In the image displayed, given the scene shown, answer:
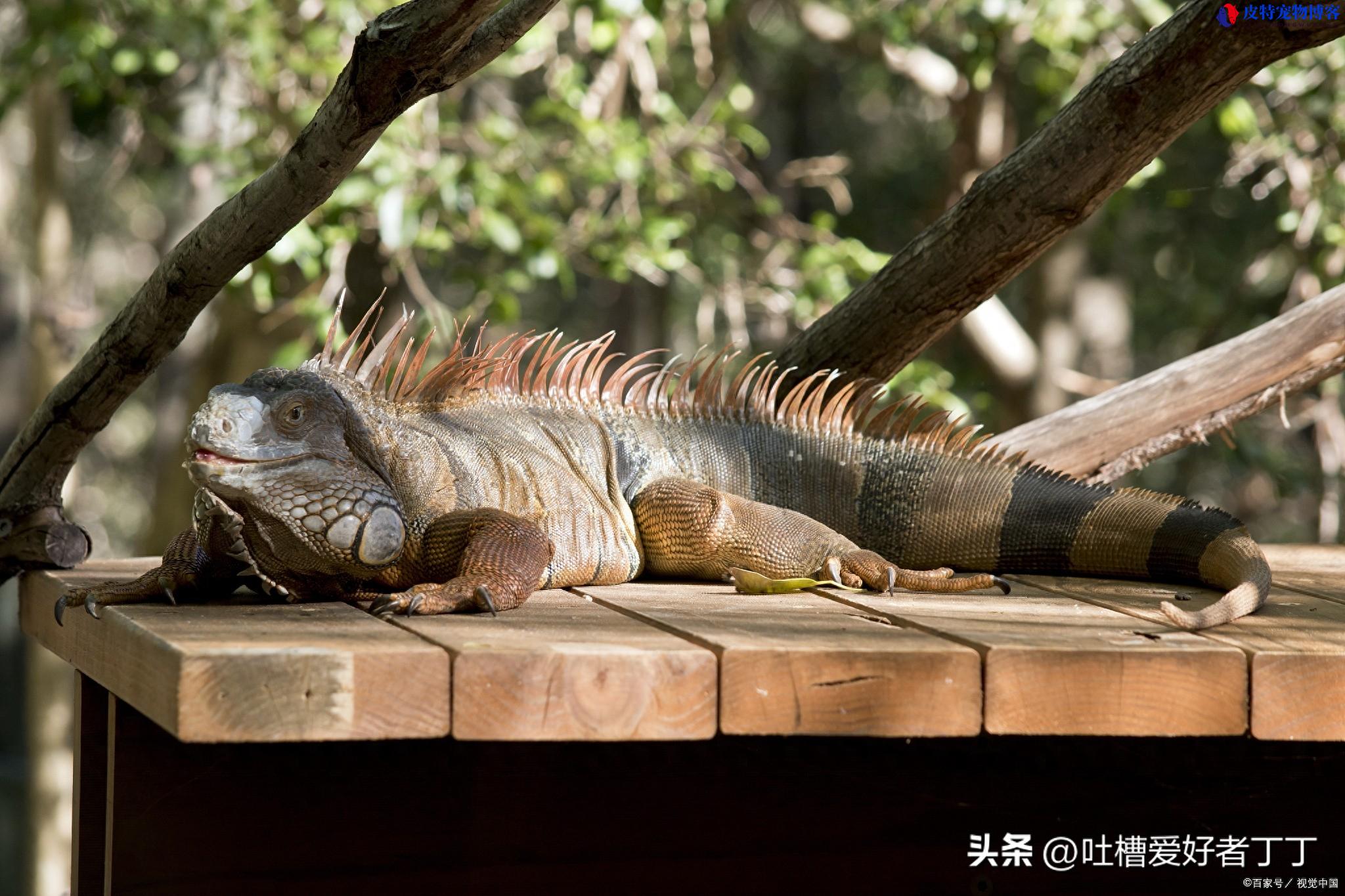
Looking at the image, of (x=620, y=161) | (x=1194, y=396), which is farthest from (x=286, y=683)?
(x=620, y=161)

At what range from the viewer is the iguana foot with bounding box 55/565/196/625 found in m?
3.10

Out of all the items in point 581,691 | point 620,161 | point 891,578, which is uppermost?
point 620,161

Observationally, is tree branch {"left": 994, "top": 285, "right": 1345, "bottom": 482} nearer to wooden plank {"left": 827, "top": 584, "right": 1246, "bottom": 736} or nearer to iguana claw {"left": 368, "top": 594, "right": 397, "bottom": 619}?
wooden plank {"left": 827, "top": 584, "right": 1246, "bottom": 736}

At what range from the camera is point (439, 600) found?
115 inches

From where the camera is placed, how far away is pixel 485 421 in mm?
3750

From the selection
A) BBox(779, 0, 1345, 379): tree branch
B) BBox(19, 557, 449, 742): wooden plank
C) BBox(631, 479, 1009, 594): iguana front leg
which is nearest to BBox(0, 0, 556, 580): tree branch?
BBox(19, 557, 449, 742): wooden plank

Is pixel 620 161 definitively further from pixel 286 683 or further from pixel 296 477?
pixel 286 683

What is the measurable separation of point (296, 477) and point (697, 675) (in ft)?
3.55

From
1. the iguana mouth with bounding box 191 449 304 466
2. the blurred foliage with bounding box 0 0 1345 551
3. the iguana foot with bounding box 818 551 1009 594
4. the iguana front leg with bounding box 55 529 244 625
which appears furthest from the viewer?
the blurred foliage with bounding box 0 0 1345 551

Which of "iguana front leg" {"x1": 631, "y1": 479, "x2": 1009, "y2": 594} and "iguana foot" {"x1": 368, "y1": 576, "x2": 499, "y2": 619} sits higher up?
"iguana front leg" {"x1": 631, "y1": 479, "x2": 1009, "y2": 594}

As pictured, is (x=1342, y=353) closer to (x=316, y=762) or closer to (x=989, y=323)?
(x=316, y=762)

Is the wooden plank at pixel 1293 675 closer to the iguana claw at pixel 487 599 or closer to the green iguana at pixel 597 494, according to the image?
the green iguana at pixel 597 494

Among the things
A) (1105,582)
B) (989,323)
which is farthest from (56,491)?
(989,323)

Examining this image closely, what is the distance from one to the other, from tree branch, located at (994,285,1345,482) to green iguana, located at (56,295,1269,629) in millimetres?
773
